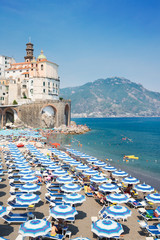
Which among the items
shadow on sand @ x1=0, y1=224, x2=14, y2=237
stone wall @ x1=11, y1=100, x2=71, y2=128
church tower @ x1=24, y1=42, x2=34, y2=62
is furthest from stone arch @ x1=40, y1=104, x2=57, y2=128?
shadow on sand @ x1=0, y1=224, x2=14, y2=237

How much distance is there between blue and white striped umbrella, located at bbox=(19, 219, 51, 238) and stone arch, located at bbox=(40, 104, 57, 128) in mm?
77581

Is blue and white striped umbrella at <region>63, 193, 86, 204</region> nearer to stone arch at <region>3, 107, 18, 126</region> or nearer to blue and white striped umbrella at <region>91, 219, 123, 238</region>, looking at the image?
blue and white striped umbrella at <region>91, 219, 123, 238</region>

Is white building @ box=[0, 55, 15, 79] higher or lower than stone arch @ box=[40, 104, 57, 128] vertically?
higher

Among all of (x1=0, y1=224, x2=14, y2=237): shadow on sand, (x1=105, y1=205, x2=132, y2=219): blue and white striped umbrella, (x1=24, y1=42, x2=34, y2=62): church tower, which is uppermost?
(x1=24, y1=42, x2=34, y2=62): church tower

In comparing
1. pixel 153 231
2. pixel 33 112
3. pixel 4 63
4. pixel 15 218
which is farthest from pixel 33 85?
pixel 153 231

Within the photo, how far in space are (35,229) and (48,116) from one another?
262 feet

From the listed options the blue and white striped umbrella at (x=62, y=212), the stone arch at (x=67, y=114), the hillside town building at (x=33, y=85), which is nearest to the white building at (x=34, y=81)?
the hillside town building at (x=33, y=85)

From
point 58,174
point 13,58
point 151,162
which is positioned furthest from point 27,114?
point 58,174

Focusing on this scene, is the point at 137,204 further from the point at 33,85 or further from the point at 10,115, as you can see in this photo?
the point at 10,115

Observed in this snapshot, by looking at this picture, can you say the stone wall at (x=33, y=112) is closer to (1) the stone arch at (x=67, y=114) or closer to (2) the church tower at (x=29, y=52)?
(1) the stone arch at (x=67, y=114)

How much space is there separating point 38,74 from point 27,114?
59.7 ft

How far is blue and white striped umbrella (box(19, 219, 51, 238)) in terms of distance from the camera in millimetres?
10867

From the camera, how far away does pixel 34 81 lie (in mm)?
90250

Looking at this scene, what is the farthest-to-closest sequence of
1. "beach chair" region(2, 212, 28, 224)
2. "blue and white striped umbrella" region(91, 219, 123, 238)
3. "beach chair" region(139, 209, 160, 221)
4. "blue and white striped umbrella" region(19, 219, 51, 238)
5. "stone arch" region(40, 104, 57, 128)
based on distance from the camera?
"stone arch" region(40, 104, 57, 128), "beach chair" region(139, 209, 160, 221), "beach chair" region(2, 212, 28, 224), "blue and white striped umbrella" region(91, 219, 123, 238), "blue and white striped umbrella" region(19, 219, 51, 238)
